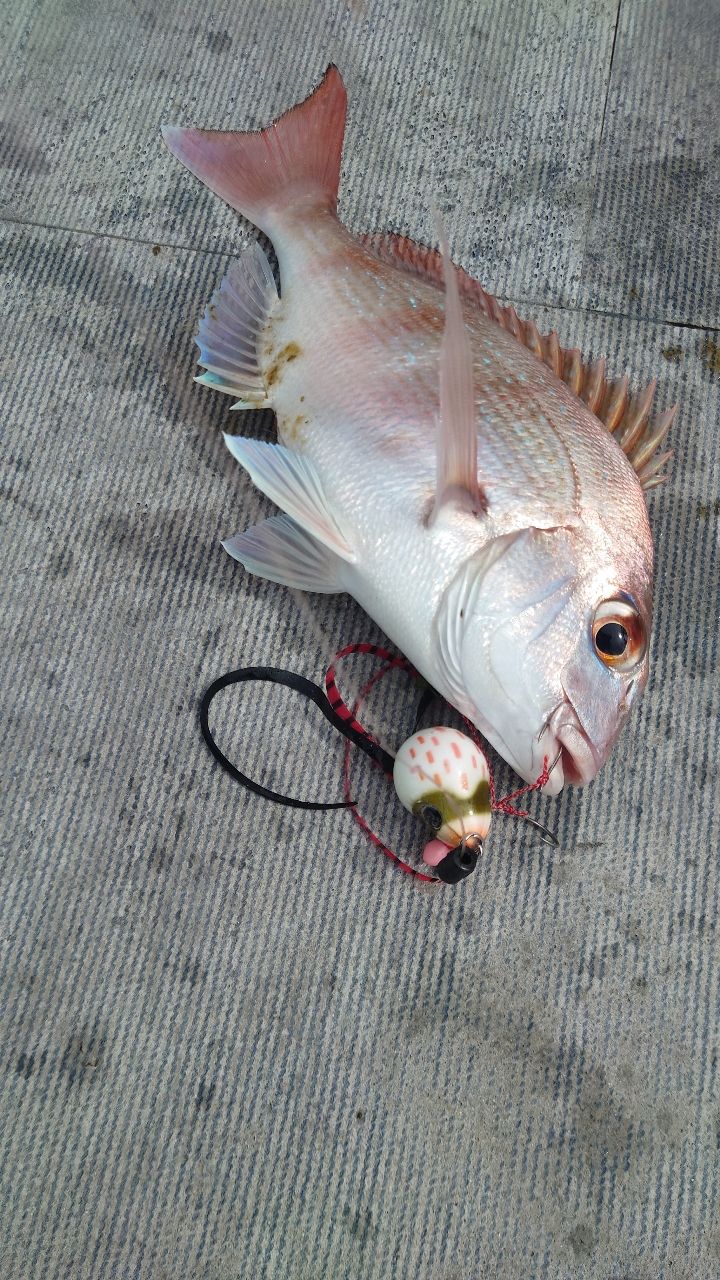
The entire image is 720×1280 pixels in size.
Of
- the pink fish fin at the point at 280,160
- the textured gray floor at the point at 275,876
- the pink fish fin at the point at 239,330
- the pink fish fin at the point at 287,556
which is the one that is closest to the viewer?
the textured gray floor at the point at 275,876

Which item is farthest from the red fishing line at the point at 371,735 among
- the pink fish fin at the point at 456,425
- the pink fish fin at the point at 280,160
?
the pink fish fin at the point at 280,160

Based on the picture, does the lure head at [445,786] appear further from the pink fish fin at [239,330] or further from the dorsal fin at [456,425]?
the pink fish fin at [239,330]

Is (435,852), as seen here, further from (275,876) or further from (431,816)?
(275,876)

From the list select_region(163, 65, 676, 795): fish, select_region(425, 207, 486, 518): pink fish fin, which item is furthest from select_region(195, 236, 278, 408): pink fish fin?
select_region(425, 207, 486, 518): pink fish fin

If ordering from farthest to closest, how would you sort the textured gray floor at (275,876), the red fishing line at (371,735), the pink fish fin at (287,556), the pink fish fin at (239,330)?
1. the pink fish fin at (239,330)
2. the pink fish fin at (287,556)
3. the red fishing line at (371,735)
4. the textured gray floor at (275,876)

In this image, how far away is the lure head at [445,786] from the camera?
50.5 inches

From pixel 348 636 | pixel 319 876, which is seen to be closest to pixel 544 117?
pixel 348 636

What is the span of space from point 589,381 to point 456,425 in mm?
397

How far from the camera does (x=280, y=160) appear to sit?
5.71ft

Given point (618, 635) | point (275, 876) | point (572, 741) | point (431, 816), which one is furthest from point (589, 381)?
point (275, 876)

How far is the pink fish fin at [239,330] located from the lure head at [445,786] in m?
0.67

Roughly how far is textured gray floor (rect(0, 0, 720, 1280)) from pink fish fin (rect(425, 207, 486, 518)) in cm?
32

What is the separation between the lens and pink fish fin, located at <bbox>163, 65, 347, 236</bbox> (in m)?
1.72

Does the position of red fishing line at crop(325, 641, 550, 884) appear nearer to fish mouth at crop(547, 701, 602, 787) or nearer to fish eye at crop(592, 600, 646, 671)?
fish mouth at crop(547, 701, 602, 787)
